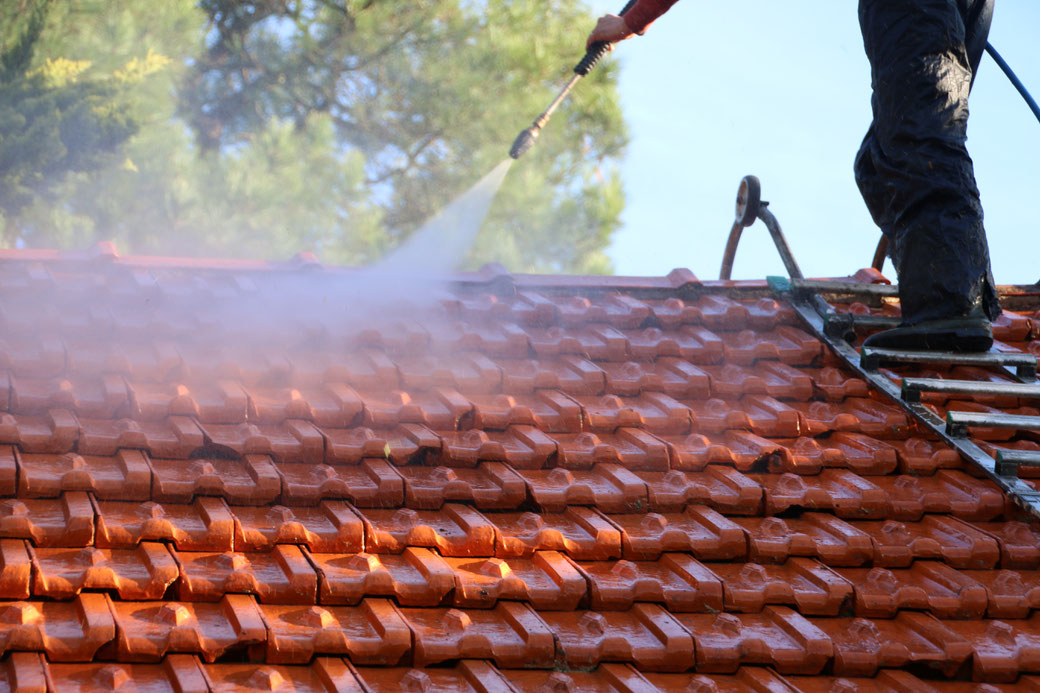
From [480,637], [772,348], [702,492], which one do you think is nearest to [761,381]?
[772,348]

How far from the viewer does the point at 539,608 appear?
251 centimetres

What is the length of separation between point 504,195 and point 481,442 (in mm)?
12640

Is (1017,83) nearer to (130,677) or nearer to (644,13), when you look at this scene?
(644,13)

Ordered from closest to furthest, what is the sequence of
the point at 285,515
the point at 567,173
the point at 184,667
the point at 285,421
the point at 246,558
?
the point at 184,667 → the point at 246,558 → the point at 285,515 → the point at 285,421 → the point at 567,173

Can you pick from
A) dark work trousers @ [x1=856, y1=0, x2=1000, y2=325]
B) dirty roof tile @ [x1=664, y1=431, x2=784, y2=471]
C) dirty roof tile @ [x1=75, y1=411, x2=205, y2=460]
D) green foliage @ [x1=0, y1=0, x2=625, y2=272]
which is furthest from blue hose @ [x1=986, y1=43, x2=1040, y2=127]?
green foliage @ [x1=0, y1=0, x2=625, y2=272]

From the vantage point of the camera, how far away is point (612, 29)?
4.83m

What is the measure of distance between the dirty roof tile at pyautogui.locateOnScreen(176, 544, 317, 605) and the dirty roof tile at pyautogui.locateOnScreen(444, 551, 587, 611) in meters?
0.34

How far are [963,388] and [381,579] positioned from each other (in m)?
2.12

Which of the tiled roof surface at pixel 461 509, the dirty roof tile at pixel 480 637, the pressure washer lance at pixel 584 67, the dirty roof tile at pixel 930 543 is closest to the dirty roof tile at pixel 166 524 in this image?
the tiled roof surface at pixel 461 509

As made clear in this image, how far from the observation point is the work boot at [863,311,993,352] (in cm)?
377

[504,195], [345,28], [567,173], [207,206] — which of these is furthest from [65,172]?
[567,173]

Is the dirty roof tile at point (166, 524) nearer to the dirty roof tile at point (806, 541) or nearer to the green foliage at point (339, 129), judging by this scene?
the dirty roof tile at point (806, 541)

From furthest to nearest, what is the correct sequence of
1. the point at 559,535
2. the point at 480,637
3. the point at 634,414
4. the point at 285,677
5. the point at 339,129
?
the point at 339,129, the point at 634,414, the point at 559,535, the point at 480,637, the point at 285,677

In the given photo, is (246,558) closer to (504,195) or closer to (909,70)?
(909,70)
